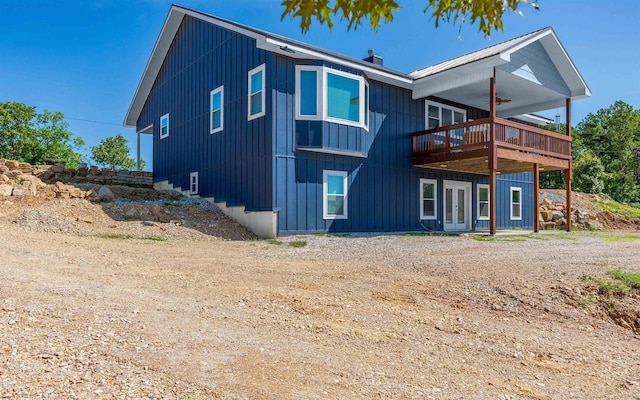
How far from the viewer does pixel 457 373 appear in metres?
3.50

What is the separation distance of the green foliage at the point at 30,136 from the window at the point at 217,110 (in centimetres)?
2168

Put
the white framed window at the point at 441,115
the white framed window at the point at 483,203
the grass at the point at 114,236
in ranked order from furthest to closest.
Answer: the white framed window at the point at 483,203 < the white framed window at the point at 441,115 < the grass at the point at 114,236

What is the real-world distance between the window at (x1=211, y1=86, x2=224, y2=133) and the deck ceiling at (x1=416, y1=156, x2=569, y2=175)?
7.20m

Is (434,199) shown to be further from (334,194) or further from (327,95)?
(327,95)

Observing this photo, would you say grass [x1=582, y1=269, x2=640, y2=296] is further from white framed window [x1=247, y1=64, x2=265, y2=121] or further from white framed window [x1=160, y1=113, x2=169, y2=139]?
white framed window [x1=160, y1=113, x2=169, y2=139]

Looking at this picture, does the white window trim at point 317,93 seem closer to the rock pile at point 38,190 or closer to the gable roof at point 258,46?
the gable roof at point 258,46

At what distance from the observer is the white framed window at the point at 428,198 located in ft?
54.1

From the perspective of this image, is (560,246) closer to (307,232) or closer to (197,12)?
(307,232)

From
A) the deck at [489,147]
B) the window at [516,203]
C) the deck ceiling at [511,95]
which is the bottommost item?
the window at [516,203]

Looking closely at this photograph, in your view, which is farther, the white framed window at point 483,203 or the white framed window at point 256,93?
the white framed window at point 483,203

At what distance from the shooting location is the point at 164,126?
64.4 ft

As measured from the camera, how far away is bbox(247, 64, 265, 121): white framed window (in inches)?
510

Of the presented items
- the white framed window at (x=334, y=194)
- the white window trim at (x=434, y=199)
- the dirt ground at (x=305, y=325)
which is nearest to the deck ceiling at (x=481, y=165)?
the white window trim at (x=434, y=199)

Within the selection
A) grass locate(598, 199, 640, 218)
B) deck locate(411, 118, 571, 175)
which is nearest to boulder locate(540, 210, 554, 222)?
deck locate(411, 118, 571, 175)
